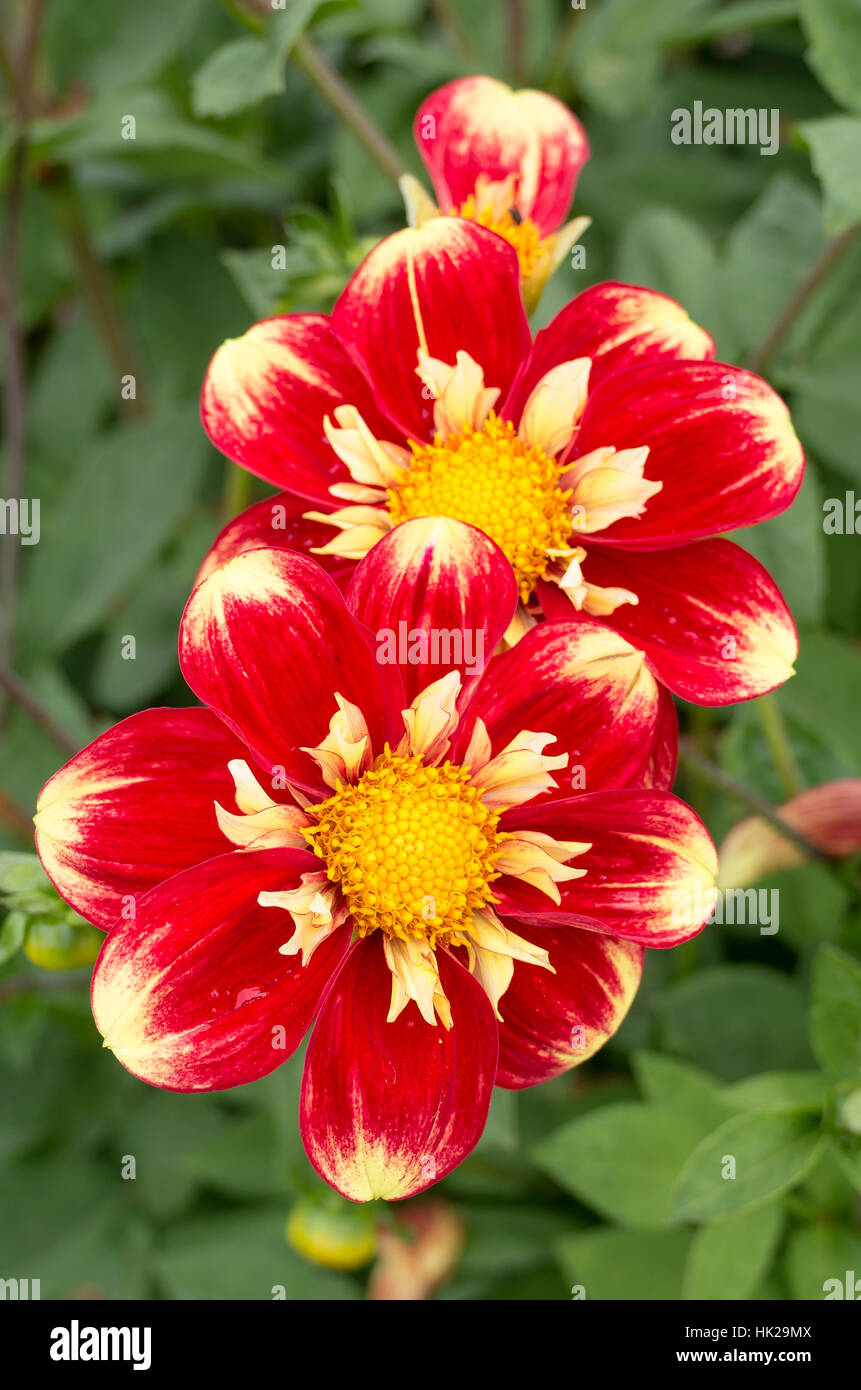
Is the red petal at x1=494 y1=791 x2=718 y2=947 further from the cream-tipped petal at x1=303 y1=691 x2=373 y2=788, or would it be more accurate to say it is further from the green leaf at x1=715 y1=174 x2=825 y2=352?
the green leaf at x1=715 y1=174 x2=825 y2=352

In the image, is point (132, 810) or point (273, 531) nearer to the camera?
point (132, 810)

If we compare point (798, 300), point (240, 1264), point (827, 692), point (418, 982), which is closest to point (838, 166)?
point (798, 300)

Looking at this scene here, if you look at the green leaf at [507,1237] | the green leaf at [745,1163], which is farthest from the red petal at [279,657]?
the green leaf at [507,1237]

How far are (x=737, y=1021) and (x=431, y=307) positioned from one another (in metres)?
0.80

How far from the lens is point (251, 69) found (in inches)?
41.6

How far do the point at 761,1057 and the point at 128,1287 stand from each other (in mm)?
760

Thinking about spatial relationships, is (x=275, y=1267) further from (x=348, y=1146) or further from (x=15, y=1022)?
(x=348, y=1146)

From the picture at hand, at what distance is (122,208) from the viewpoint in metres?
1.75

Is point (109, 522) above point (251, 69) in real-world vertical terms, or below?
below

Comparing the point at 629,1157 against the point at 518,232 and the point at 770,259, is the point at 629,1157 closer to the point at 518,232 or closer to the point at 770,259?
the point at 518,232

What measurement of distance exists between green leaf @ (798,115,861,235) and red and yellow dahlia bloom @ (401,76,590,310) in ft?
0.60

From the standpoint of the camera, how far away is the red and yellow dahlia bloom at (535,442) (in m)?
0.75

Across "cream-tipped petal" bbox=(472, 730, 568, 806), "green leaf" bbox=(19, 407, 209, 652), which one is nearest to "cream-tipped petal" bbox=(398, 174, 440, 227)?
"cream-tipped petal" bbox=(472, 730, 568, 806)
